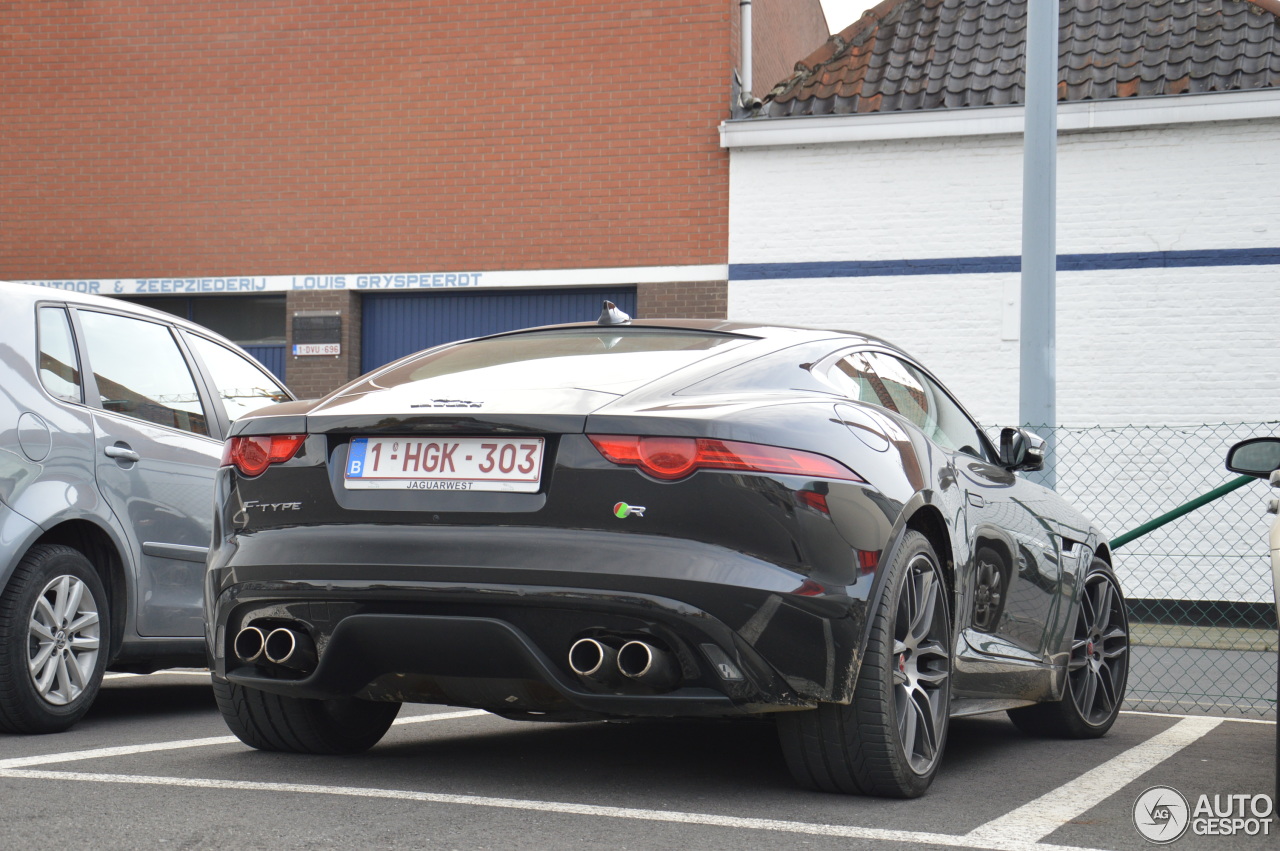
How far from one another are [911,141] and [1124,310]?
2.55m

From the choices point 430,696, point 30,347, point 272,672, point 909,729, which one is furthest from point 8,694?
point 909,729

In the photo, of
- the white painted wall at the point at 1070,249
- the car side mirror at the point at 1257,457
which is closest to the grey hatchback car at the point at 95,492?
the car side mirror at the point at 1257,457

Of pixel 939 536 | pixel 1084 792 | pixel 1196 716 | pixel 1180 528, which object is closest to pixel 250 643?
pixel 939 536

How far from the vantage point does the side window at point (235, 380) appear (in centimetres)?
664

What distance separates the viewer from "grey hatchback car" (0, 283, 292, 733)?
→ 5.30 metres

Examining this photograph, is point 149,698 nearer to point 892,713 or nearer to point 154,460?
point 154,460

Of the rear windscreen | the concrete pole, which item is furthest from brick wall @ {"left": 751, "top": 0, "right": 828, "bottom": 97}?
the rear windscreen

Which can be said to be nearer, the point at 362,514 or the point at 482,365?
the point at 362,514

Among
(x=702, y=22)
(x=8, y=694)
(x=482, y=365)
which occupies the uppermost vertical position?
(x=702, y=22)

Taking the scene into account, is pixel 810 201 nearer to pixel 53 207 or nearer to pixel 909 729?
pixel 53 207

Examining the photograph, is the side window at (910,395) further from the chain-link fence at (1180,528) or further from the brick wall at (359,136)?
the brick wall at (359,136)

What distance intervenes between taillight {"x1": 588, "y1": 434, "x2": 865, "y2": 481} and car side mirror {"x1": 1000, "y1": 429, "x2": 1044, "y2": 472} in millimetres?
2069

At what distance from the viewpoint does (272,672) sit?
4.09m

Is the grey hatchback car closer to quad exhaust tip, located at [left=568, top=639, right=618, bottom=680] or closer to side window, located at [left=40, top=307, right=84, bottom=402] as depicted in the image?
side window, located at [left=40, top=307, right=84, bottom=402]
